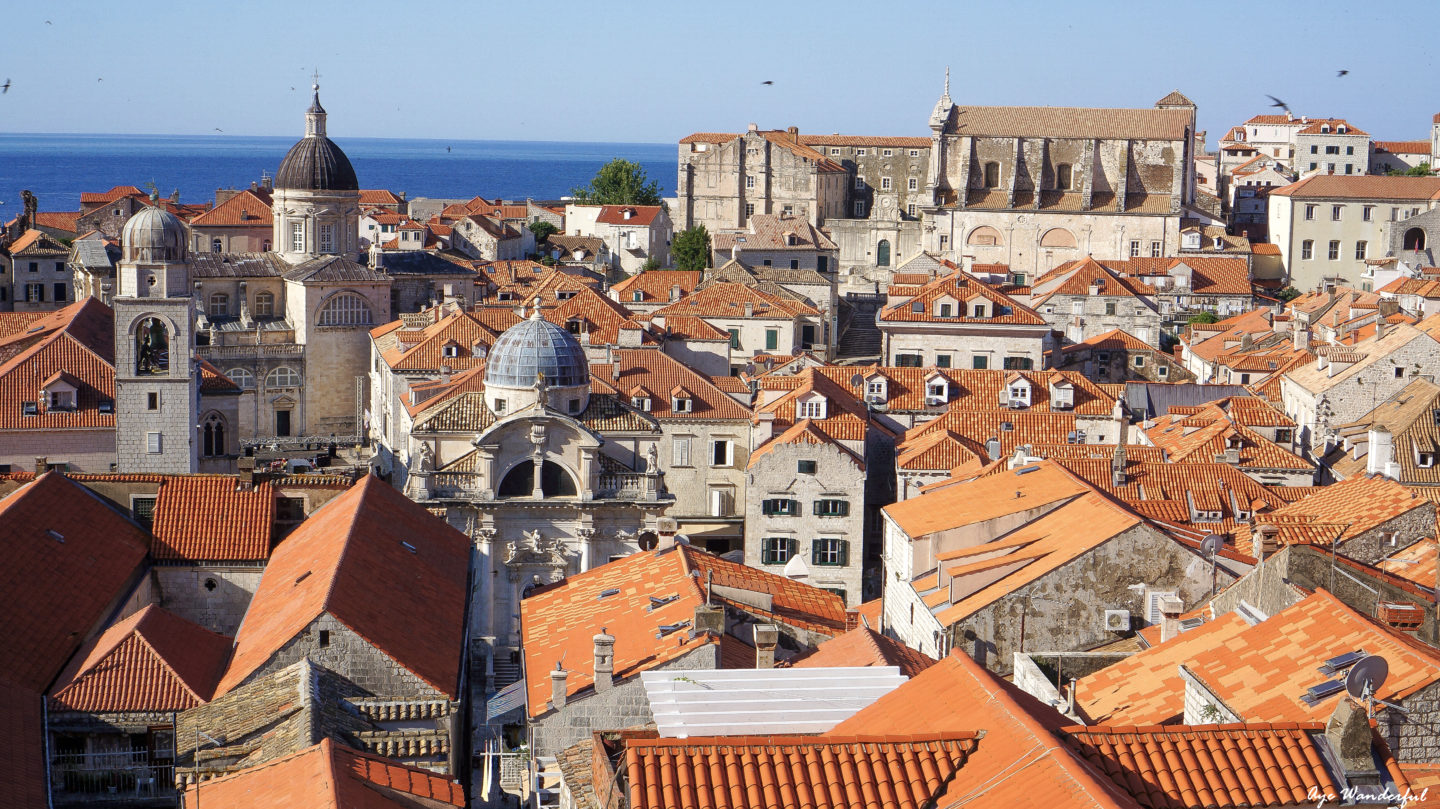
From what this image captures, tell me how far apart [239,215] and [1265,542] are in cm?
6755

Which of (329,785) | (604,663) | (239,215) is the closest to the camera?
(329,785)

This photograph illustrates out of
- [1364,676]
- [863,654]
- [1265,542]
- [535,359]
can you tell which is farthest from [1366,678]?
[535,359]

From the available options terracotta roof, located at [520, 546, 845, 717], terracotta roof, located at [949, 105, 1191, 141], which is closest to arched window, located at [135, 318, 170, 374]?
terracotta roof, located at [520, 546, 845, 717]

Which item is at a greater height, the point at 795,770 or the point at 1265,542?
the point at 795,770

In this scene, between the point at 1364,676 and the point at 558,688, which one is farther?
the point at 558,688

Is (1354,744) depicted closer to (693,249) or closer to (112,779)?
(112,779)

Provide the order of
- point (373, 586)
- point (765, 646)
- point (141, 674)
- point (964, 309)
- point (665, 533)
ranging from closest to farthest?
point (765, 646)
point (141, 674)
point (373, 586)
point (665, 533)
point (964, 309)

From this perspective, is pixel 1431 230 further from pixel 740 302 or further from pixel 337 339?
pixel 337 339

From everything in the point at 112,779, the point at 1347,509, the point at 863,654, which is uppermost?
the point at 1347,509

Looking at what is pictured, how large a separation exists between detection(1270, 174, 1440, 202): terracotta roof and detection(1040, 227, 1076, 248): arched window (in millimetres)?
12796

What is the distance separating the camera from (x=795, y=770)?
14742 millimetres

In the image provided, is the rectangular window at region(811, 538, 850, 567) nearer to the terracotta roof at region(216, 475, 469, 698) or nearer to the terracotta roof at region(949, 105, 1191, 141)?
the terracotta roof at region(216, 475, 469, 698)

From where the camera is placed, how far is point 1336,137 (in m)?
135

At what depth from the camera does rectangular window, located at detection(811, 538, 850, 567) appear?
43.2 m
